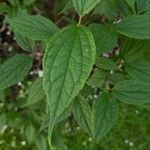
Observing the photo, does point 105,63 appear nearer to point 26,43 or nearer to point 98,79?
point 98,79

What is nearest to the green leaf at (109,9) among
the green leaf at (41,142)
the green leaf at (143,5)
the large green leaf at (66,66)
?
the green leaf at (143,5)

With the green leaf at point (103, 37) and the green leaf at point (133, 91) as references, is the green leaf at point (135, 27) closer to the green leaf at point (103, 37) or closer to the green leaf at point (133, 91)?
the green leaf at point (103, 37)

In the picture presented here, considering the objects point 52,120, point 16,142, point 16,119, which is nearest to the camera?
point 52,120

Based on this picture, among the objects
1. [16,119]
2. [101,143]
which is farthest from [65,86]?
[101,143]

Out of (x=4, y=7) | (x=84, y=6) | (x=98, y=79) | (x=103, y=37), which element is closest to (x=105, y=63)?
(x=98, y=79)

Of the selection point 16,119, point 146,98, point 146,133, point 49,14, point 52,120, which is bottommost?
point 146,133

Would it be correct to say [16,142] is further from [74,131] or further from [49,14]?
[49,14]

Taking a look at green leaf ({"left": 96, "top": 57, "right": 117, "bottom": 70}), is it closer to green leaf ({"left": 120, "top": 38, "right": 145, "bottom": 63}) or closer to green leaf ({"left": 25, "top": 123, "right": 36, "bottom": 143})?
green leaf ({"left": 120, "top": 38, "right": 145, "bottom": 63})
